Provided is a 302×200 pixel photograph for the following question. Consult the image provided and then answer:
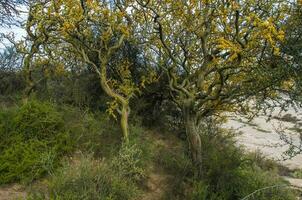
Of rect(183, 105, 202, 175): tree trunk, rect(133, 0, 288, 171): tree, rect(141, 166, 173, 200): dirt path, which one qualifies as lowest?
rect(141, 166, 173, 200): dirt path

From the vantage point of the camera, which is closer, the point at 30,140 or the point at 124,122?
the point at 30,140

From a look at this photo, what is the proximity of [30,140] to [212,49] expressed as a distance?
4546 millimetres

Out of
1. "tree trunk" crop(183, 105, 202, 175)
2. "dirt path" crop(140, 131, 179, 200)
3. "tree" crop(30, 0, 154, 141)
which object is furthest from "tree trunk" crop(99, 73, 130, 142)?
"tree trunk" crop(183, 105, 202, 175)

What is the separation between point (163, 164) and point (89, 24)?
3886 mm

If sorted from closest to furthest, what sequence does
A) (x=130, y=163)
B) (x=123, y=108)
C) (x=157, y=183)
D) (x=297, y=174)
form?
(x=130, y=163) < (x=157, y=183) < (x=123, y=108) < (x=297, y=174)

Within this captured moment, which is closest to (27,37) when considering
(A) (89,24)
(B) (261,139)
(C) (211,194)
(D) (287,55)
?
(A) (89,24)

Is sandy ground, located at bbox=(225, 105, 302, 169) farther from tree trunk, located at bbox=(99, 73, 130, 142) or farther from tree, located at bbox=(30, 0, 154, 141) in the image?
tree trunk, located at bbox=(99, 73, 130, 142)

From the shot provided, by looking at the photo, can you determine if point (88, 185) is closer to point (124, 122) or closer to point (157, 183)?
point (157, 183)

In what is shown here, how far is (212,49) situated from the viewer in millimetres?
9320

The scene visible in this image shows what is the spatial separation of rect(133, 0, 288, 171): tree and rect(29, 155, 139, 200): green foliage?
2.28 metres

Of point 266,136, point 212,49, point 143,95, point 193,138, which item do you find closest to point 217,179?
point 193,138

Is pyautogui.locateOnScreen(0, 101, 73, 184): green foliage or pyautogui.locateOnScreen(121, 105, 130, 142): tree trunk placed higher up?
pyautogui.locateOnScreen(121, 105, 130, 142): tree trunk

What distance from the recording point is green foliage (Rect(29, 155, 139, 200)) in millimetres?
6203

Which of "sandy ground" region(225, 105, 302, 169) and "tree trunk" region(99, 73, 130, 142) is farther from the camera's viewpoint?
"sandy ground" region(225, 105, 302, 169)
